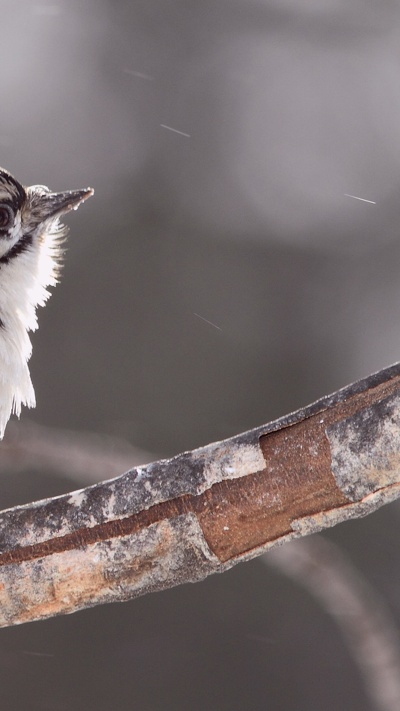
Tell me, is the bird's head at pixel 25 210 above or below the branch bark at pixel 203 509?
above

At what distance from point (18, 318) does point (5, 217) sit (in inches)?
24.8

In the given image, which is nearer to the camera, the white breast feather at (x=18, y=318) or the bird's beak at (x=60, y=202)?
the white breast feather at (x=18, y=318)

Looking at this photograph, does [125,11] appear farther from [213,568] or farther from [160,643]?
[213,568]

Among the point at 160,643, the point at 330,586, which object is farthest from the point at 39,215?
the point at 160,643

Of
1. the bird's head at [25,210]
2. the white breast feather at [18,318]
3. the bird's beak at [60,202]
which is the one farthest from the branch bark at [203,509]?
the bird's beak at [60,202]

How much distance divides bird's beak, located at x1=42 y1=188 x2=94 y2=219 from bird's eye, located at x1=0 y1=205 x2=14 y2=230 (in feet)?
1.06

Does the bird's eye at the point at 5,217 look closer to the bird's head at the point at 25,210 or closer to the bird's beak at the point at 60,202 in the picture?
the bird's head at the point at 25,210

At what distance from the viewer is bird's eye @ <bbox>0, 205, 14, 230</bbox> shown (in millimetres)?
4828

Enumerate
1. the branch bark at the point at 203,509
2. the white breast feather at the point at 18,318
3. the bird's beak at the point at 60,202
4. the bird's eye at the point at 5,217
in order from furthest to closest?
the bird's beak at the point at 60,202 < the bird's eye at the point at 5,217 < the white breast feather at the point at 18,318 < the branch bark at the point at 203,509

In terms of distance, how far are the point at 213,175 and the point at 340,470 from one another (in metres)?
8.57

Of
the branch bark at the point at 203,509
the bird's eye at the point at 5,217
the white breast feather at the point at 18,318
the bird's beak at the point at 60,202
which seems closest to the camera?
the branch bark at the point at 203,509

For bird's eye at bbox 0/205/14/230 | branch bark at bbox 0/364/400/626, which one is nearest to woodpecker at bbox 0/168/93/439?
bird's eye at bbox 0/205/14/230

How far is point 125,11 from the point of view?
11.4 meters

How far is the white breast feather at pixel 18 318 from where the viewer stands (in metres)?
4.48
